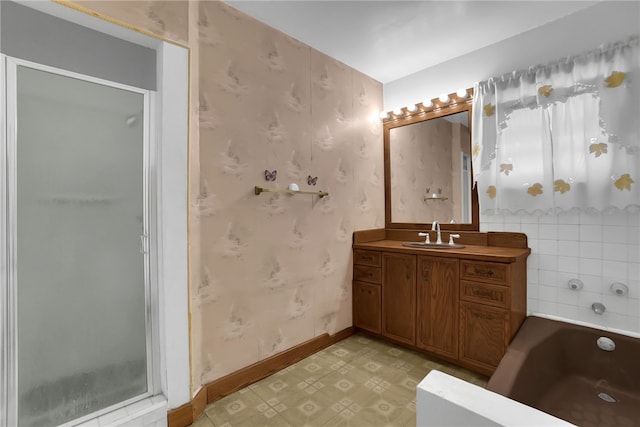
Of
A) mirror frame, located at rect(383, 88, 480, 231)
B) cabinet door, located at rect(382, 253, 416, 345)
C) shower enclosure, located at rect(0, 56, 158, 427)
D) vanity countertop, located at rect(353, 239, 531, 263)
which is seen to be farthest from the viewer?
mirror frame, located at rect(383, 88, 480, 231)

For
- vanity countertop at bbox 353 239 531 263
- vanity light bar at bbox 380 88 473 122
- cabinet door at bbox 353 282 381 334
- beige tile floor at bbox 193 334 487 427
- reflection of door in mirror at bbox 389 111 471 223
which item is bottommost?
beige tile floor at bbox 193 334 487 427

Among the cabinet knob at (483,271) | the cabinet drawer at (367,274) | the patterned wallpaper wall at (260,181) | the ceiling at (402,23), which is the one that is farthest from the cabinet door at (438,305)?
the ceiling at (402,23)

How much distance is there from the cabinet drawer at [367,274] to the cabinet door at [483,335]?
730 millimetres

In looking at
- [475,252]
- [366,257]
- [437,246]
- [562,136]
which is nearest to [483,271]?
[475,252]

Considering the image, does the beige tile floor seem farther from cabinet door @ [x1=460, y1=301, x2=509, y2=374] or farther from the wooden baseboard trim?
cabinet door @ [x1=460, y1=301, x2=509, y2=374]

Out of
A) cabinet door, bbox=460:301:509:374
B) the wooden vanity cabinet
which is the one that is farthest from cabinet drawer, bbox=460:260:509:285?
cabinet door, bbox=460:301:509:374

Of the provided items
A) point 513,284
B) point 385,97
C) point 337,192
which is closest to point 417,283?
point 513,284

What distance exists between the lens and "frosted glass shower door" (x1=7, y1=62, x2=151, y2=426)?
1.35 m

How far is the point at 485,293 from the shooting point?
2029mm

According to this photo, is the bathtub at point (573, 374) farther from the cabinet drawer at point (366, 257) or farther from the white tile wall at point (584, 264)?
the cabinet drawer at point (366, 257)

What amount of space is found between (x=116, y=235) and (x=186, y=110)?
79 cm

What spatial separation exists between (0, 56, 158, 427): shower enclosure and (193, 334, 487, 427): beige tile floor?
0.55 meters

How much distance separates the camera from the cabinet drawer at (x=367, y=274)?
2652mm

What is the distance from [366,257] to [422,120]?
1.45 meters
